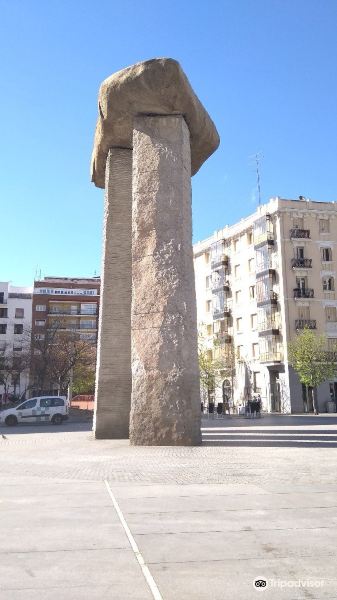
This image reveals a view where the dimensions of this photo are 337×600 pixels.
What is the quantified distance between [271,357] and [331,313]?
6315 millimetres

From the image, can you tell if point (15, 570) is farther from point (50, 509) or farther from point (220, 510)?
point (220, 510)

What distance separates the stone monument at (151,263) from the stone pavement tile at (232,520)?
20.9 feet

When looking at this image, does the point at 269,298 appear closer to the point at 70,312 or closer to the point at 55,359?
the point at 55,359

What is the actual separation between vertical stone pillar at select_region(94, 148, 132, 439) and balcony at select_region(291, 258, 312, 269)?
96.7 ft

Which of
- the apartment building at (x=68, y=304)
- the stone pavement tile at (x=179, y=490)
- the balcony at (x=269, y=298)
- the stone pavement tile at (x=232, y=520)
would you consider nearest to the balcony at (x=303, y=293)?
the balcony at (x=269, y=298)

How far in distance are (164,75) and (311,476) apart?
9.40m

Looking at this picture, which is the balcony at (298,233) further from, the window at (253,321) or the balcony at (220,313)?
the balcony at (220,313)

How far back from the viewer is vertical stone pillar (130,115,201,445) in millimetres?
11070

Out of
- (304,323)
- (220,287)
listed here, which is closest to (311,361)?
(304,323)

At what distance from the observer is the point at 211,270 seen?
2047 inches

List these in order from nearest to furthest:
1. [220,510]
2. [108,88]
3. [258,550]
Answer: [258,550]
[220,510]
[108,88]

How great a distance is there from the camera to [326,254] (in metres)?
44.1

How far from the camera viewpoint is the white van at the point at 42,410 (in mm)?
27531

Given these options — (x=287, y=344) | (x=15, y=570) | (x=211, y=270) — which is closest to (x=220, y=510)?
(x=15, y=570)
